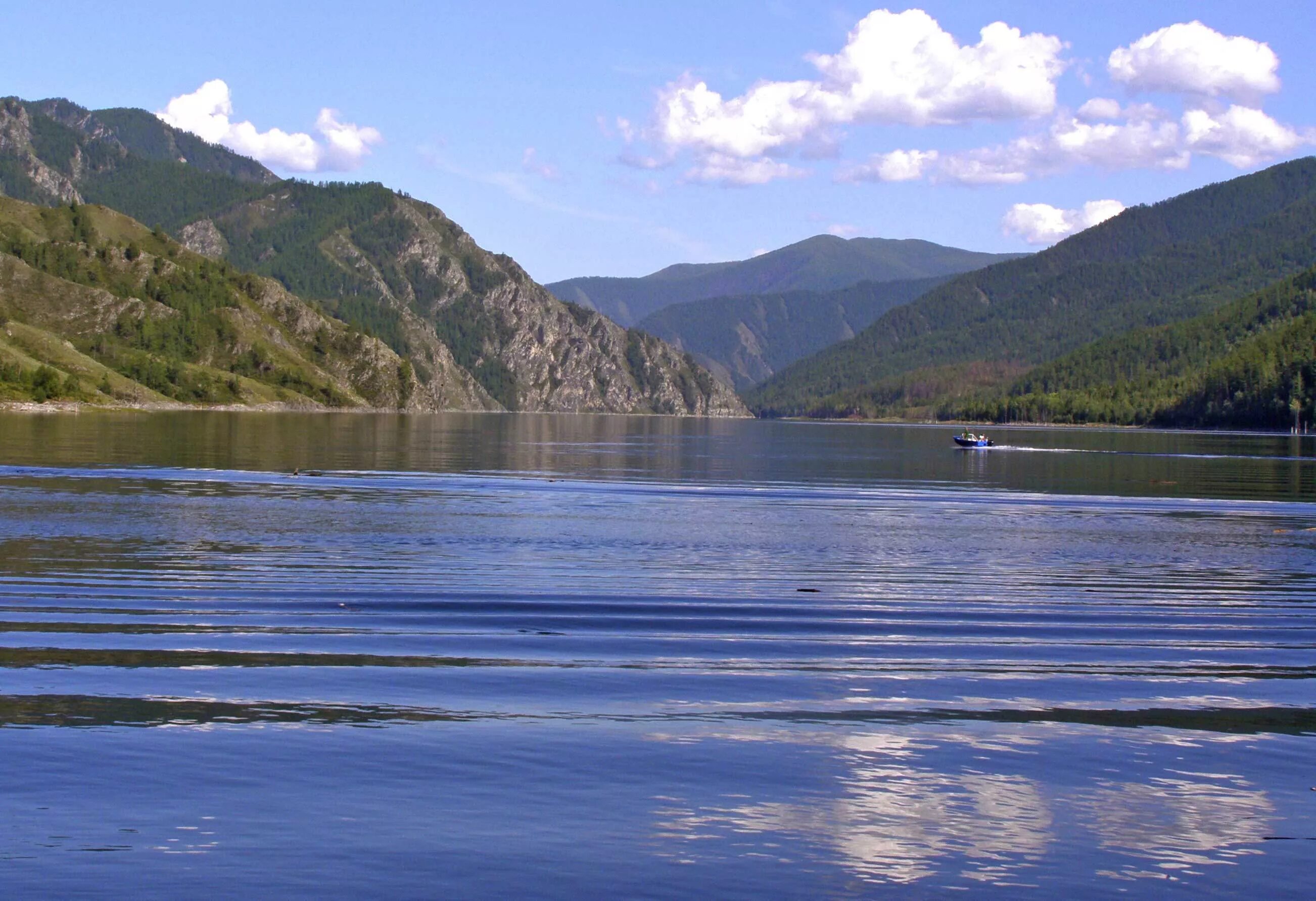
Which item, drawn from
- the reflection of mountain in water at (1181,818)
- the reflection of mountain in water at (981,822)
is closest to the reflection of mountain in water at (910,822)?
the reflection of mountain in water at (981,822)

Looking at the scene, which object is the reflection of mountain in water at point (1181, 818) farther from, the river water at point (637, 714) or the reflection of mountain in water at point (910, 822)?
the reflection of mountain in water at point (910, 822)

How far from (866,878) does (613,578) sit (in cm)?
2611

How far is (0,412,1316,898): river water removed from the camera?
16562 mm

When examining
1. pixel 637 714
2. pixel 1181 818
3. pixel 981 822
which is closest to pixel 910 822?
pixel 981 822

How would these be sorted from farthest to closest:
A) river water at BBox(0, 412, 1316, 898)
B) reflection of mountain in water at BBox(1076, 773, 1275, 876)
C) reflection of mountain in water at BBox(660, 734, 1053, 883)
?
reflection of mountain in water at BBox(1076, 773, 1275, 876)
reflection of mountain in water at BBox(660, 734, 1053, 883)
river water at BBox(0, 412, 1316, 898)

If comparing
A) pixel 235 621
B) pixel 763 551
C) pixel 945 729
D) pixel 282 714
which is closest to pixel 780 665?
pixel 945 729

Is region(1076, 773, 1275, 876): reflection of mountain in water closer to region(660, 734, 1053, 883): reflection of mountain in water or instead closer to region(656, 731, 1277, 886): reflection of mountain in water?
region(656, 731, 1277, 886): reflection of mountain in water

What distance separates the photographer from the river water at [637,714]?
16.6 metres

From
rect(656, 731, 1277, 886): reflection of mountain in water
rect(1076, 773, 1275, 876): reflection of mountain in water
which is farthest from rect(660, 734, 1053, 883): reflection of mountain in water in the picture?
rect(1076, 773, 1275, 876): reflection of mountain in water

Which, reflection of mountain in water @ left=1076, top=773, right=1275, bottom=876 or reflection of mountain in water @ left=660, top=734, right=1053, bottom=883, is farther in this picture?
reflection of mountain in water @ left=1076, top=773, right=1275, bottom=876

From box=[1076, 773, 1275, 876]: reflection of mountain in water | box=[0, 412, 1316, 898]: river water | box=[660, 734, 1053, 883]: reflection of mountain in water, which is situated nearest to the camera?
box=[0, 412, 1316, 898]: river water

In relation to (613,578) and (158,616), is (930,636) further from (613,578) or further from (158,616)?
(158,616)

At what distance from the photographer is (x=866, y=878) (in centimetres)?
1622

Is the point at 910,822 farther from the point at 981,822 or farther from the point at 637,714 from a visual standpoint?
the point at 637,714
